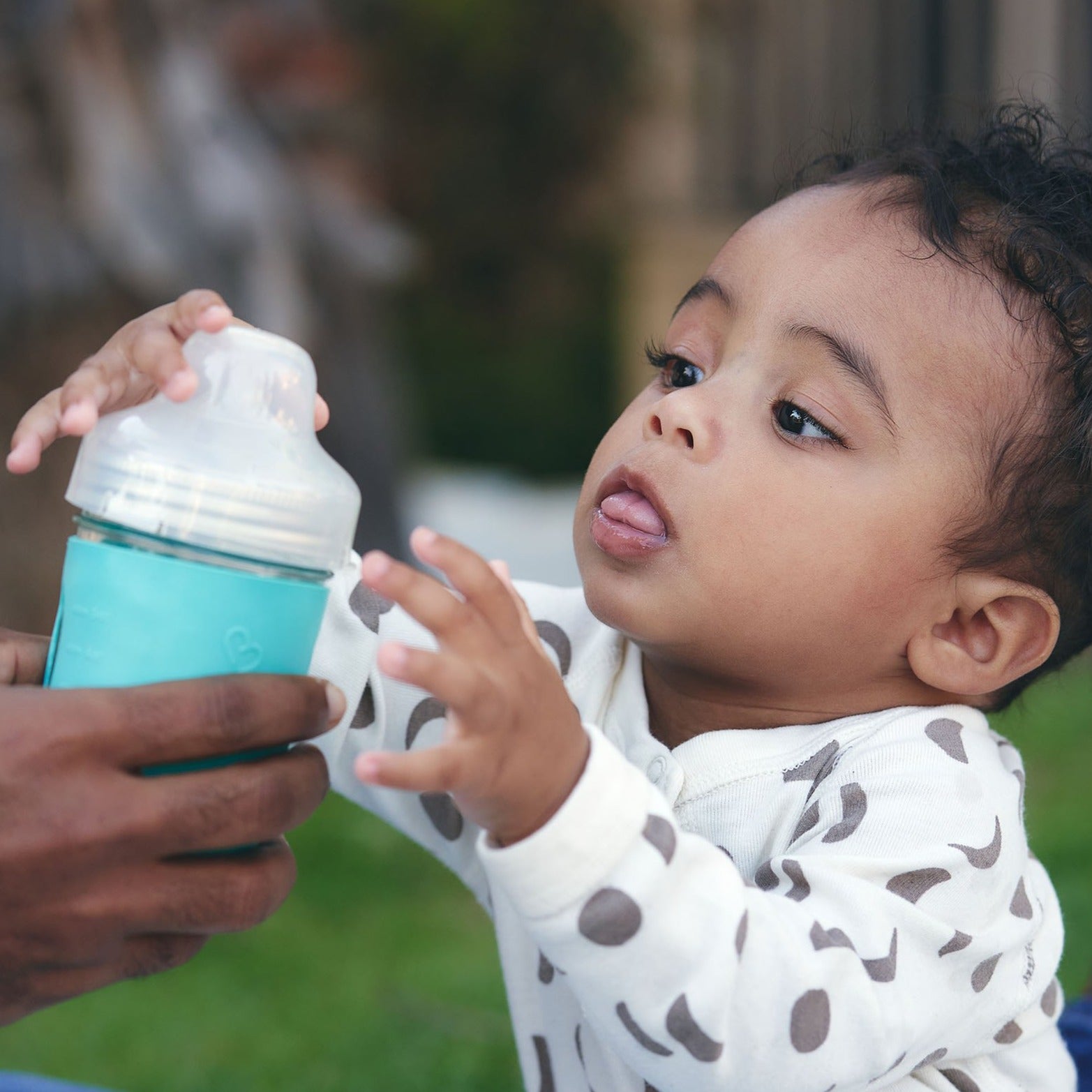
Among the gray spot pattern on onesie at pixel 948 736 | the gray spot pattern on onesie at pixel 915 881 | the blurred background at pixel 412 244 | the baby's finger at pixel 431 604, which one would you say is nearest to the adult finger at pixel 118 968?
the baby's finger at pixel 431 604

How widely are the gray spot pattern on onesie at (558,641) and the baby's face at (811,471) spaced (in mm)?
208

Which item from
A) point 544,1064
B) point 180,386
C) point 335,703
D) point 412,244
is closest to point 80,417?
point 180,386

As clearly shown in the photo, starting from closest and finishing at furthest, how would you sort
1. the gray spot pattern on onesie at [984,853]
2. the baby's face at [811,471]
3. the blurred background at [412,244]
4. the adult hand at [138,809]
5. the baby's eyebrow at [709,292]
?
1. the adult hand at [138,809]
2. the gray spot pattern on onesie at [984,853]
3. the baby's face at [811,471]
4. the baby's eyebrow at [709,292]
5. the blurred background at [412,244]

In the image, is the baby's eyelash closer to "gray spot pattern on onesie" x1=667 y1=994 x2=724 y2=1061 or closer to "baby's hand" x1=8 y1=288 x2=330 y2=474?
"baby's hand" x1=8 y1=288 x2=330 y2=474

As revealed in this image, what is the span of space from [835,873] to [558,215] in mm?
7184

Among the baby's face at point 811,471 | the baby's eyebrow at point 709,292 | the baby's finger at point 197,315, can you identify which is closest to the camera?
the baby's finger at point 197,315

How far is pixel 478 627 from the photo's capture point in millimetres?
1002

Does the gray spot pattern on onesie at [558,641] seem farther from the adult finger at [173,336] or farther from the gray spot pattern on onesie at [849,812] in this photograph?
the adult finger at [173,336]

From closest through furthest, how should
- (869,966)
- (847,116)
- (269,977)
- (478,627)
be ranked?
(478,627) < (869,966) < (269,977) < (847,116)

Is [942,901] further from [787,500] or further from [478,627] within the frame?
[478,627]

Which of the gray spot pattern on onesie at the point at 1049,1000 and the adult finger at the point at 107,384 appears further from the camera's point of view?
the gray spot pattern on onesie at the point at 1049,1000

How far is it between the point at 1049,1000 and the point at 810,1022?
0.49 metres

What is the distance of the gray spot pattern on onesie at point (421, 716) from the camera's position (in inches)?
59.9

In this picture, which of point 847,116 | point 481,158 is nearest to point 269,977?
point 847,116
